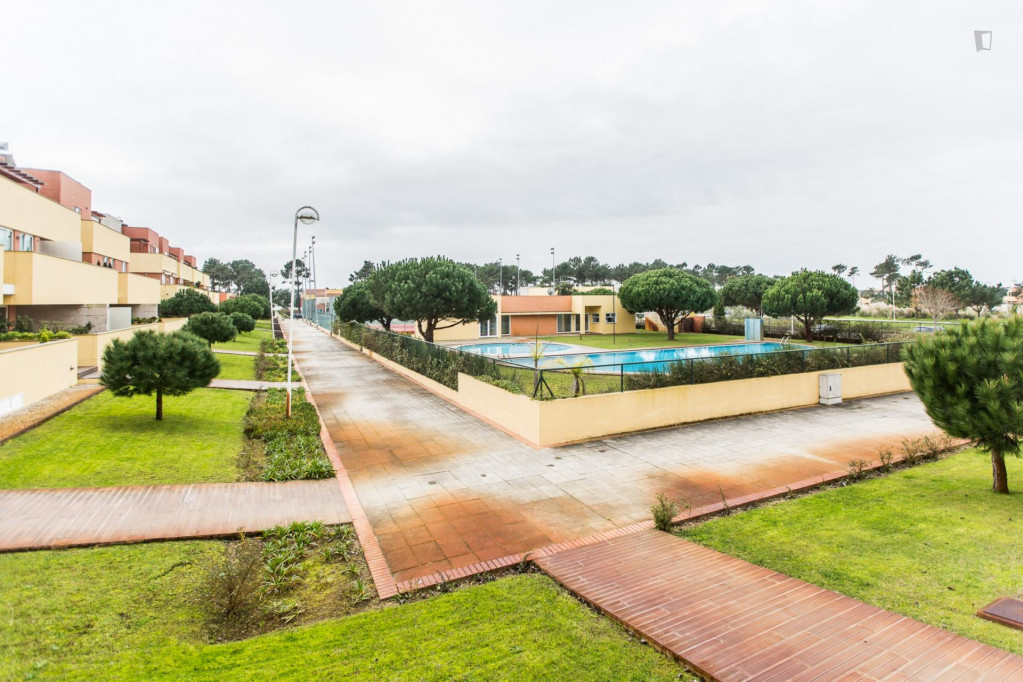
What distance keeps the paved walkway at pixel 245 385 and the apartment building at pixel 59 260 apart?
6.14 meters

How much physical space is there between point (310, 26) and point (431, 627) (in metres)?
12.3

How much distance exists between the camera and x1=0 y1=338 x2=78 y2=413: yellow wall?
1186 centimetres

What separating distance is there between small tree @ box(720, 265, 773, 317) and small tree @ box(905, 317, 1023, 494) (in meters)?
50.0

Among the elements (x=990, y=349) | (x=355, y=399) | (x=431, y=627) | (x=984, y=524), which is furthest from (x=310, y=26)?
(x=984, y=524)

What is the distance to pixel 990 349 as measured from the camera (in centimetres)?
815

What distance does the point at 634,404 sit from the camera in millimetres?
13125

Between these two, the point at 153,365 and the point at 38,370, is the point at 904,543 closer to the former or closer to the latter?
the point at 153,365

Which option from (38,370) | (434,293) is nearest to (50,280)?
(38,370)

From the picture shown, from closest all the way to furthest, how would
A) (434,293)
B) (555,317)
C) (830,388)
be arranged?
(830,388), (434,293), (555,317)

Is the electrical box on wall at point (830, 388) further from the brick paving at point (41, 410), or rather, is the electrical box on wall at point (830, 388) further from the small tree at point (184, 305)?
the small tree at point (184, 305)

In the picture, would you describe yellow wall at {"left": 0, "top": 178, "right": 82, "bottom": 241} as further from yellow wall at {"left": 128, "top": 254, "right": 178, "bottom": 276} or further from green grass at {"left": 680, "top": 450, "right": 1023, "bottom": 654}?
green grass at {"left": 680, "top": 450, "right": 1023, "bottom": 654}

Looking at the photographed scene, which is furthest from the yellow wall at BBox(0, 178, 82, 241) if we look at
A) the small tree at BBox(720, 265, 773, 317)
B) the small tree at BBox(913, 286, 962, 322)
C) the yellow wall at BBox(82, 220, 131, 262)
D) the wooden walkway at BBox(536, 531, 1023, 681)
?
the small tree at BBox(913, 286, 962, 322)

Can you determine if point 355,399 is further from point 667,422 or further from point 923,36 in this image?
point 923,36

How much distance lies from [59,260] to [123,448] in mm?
13372
